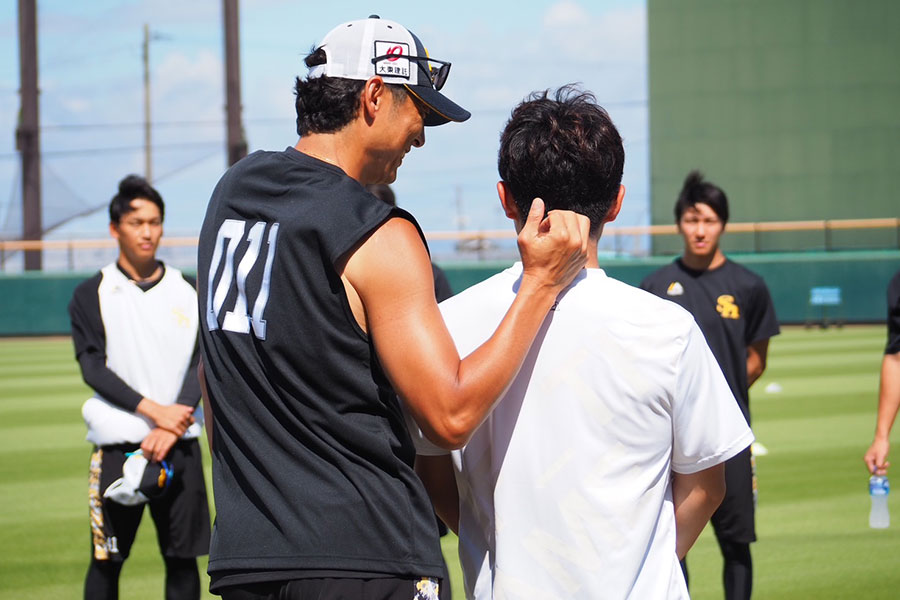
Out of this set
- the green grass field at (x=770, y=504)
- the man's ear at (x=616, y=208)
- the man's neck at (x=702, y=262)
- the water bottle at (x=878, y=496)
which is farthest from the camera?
the green grass field at (x=770, y=504)

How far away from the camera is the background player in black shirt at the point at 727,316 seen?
526cm

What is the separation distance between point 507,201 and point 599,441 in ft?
1.96

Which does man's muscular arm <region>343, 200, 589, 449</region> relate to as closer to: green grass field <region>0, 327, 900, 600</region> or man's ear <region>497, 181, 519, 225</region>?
man's ear <region>497, 181, 519, 225</region>

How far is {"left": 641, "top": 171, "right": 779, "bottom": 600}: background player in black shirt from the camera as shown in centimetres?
526

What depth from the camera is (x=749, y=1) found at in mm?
39438

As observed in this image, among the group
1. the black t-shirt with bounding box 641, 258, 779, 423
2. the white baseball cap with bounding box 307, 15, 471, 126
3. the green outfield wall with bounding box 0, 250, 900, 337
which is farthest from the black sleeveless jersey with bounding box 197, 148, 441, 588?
the green outfield wall with bounding box 0, 250, 900, 337

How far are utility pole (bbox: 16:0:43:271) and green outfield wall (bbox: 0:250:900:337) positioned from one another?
3337mm

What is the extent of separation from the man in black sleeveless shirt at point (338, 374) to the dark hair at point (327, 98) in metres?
0.03

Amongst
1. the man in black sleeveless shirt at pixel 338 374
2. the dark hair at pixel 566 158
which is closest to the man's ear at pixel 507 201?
the dark hair at pixel 566 158

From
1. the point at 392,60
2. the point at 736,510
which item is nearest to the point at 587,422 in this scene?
the point at 392,60

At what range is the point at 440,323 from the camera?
2242 millimetres

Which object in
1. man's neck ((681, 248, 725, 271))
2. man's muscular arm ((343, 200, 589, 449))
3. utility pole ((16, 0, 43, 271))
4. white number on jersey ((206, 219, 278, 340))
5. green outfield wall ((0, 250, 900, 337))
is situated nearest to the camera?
man's muscular arm ((343, 200, 589, 449))

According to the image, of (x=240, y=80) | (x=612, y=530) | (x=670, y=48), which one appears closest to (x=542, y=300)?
(x=612, y=530)

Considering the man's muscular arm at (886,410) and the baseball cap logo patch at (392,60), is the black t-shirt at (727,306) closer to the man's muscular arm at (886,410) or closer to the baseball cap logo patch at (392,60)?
the man's muscular arm at (886,410)
